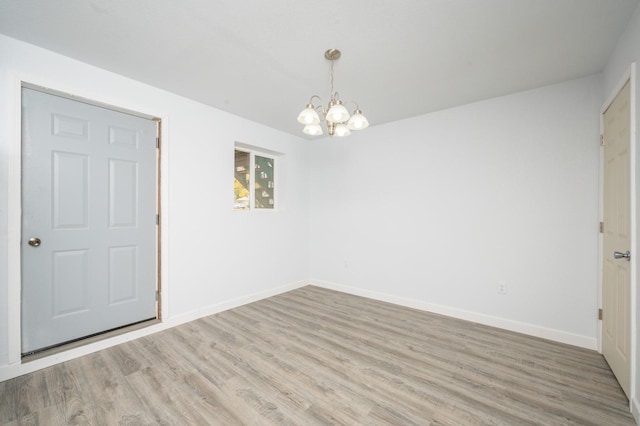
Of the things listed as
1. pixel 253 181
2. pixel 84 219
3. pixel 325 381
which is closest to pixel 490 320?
pixel 325 381

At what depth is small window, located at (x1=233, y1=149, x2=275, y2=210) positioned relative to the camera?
394 centimetres

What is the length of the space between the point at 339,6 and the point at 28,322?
11.1ft

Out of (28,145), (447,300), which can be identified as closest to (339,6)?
(28,145)

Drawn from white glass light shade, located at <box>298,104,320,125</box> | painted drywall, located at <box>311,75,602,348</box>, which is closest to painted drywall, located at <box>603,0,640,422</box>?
painted drywall, located at <box>311,75,602,348</box>

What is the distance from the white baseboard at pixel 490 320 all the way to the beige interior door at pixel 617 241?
0.21m

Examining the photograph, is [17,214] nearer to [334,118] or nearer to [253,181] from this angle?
[253,181]

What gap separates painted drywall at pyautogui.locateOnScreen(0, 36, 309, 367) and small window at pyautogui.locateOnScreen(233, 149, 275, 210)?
0.51ft

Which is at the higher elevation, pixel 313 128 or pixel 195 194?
pixel 313 128

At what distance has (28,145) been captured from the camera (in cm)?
216

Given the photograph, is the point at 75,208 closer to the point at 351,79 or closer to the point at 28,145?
the point at 28,145

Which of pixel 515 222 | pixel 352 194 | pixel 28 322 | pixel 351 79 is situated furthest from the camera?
pixel 352 194

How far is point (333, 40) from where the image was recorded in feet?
6.75

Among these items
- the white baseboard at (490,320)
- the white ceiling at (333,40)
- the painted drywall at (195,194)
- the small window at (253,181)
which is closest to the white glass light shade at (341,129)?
the white ceiling at (333,40)

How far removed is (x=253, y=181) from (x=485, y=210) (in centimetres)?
315
